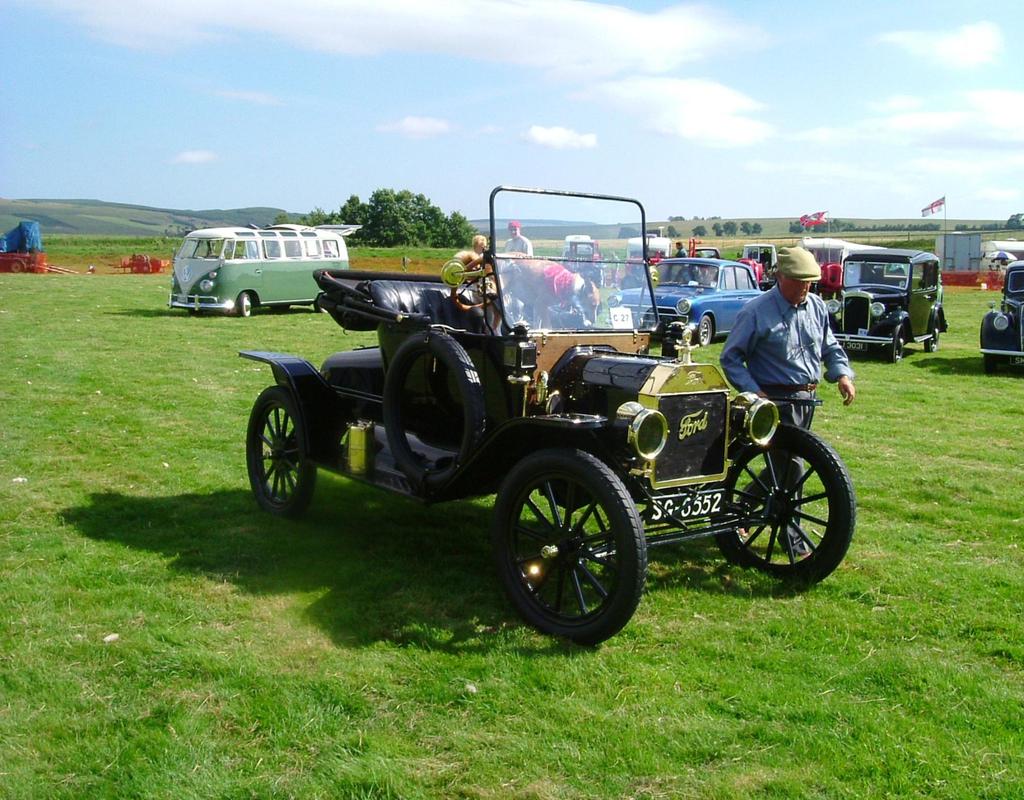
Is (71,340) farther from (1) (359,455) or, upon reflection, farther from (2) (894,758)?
(2) (894,758)

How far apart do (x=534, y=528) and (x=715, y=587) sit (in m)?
1.19

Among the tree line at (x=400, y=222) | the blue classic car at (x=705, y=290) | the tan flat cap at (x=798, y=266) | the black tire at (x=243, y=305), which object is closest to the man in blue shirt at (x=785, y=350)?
the tan flat cap at (x=798, y=266)

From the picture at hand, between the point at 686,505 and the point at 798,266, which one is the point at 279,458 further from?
the point at 798,266

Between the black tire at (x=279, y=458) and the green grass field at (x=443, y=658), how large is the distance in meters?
0.15

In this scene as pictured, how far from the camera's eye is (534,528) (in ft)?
15.3

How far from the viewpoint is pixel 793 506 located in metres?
5.18

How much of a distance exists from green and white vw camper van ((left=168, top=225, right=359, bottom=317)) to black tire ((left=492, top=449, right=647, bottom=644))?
17.9 meters

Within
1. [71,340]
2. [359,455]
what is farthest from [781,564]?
[71,340]

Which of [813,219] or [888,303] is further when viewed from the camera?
[813,219]

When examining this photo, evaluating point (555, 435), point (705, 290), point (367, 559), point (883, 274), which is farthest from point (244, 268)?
point (555, 435)

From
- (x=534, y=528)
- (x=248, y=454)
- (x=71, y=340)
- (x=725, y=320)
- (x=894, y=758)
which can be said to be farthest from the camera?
(x=725, y=320)

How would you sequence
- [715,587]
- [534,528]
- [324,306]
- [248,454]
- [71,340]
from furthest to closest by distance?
[71,340]
[248,454]
[324,306]
[715,587]
[534,528]

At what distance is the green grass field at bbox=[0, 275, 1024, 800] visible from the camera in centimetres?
337

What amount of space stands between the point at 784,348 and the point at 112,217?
180m
